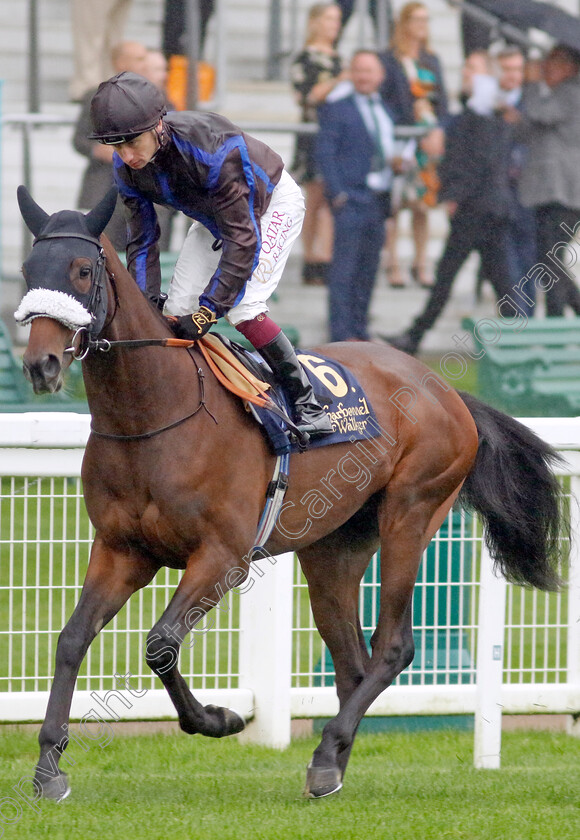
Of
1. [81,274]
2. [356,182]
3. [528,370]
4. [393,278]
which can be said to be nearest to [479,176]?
[356,182]

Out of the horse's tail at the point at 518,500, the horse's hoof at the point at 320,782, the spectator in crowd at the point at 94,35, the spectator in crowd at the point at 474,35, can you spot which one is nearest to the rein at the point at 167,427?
the horse's hoof at the point at 320,782

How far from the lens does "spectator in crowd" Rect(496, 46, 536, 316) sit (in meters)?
9.98

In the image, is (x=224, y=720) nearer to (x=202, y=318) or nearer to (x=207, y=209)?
(x=202, y=318)

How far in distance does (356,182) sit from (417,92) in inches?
43.4

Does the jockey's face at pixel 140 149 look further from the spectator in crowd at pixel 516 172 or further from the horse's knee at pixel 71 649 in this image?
the spectator in crowd at pixel 516 172

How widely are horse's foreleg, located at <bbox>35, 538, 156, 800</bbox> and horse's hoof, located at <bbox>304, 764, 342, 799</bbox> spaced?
29.5 inches

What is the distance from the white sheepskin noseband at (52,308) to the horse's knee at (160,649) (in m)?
0.92

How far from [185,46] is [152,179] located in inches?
250

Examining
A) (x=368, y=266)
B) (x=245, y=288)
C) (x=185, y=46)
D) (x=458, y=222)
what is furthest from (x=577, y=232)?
(x=245, y=288)

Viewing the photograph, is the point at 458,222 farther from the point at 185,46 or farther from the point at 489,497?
the point at 489,497

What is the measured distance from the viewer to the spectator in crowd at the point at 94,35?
10.2 m

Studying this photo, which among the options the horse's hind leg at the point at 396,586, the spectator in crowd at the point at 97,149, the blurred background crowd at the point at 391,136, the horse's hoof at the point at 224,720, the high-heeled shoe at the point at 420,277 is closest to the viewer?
the horse's hoof at the point at 224,720

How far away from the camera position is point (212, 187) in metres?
3.92

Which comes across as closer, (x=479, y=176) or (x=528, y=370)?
(x=528, y=370)
